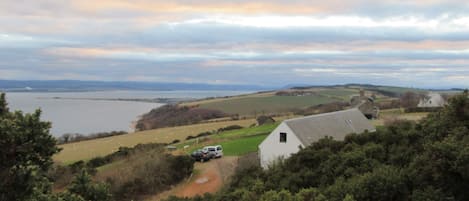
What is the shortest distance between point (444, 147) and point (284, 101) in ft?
272

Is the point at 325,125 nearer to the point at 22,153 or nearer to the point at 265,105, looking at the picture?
the point at 22,153

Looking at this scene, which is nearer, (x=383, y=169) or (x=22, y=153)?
(x=22, y=153)

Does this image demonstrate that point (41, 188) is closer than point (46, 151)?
No

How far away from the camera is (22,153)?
916 cm

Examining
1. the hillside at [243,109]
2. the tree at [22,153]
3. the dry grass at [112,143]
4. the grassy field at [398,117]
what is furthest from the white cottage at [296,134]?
the hillside at [243,109]

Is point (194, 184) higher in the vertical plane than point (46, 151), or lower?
lower

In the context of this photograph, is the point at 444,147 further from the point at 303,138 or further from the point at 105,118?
the point at 105,118

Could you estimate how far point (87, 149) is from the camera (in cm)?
4844

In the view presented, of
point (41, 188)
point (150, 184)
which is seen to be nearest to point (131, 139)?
point (150, 184)

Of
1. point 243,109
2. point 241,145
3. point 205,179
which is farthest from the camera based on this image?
point 243,109

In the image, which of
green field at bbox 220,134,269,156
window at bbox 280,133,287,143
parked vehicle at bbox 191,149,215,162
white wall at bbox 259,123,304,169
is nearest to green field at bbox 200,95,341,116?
green field at bbox 220,134,269,156

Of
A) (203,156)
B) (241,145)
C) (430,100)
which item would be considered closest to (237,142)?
(241,145)

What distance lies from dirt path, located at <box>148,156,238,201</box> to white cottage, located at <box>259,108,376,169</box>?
2.55 meters

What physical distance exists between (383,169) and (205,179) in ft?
61.4
